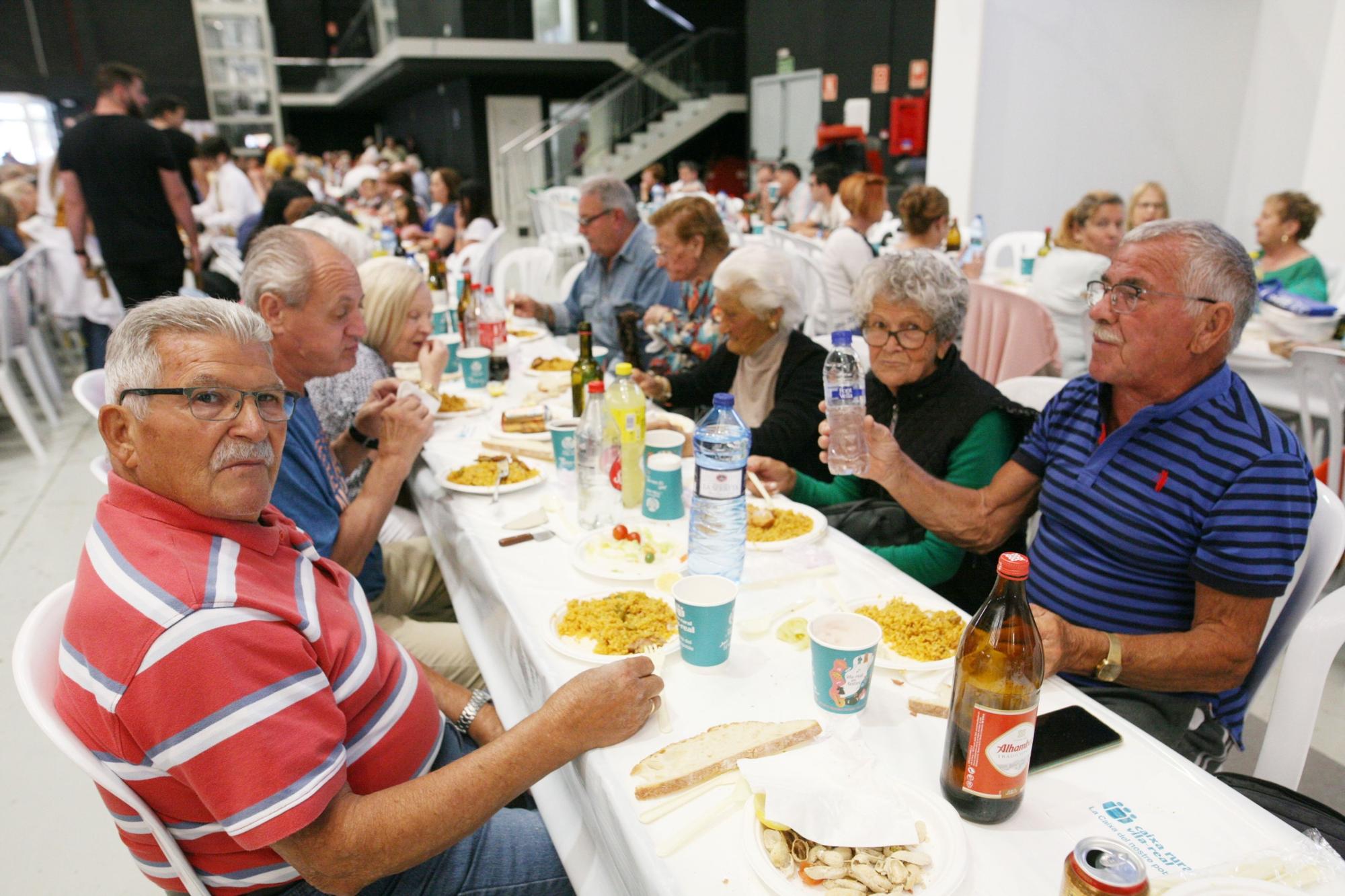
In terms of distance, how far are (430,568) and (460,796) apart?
1424 millimetres

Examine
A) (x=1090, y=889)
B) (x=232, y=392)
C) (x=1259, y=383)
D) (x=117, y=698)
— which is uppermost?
(x=232, y=392)

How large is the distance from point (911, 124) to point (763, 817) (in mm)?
10565

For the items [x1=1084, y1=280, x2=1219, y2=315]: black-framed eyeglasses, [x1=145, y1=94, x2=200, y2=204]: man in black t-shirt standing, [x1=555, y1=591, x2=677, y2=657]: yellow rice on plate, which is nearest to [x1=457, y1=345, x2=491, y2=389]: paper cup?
[x1=555, y1=591, x2=677, y2=657]: yellow rice on plate

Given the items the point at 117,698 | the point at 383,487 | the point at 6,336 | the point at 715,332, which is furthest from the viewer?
the point at 6,336

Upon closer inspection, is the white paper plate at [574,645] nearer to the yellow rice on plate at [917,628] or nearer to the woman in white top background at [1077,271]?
the yellow rice on plate at [917,628]

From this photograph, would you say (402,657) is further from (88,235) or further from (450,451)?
(88,235)

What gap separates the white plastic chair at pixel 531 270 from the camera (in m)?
5.76

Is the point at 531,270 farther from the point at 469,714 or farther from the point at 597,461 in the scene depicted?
the point at 469,714

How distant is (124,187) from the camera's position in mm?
5031

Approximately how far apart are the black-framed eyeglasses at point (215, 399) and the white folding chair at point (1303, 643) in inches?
66.8

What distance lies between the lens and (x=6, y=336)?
465 centimetres

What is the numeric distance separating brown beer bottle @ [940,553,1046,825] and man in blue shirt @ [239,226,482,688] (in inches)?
52.3

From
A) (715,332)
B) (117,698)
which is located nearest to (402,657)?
(117,698)

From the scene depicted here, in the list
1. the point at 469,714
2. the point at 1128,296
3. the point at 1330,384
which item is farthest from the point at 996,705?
the point at 1330,384
